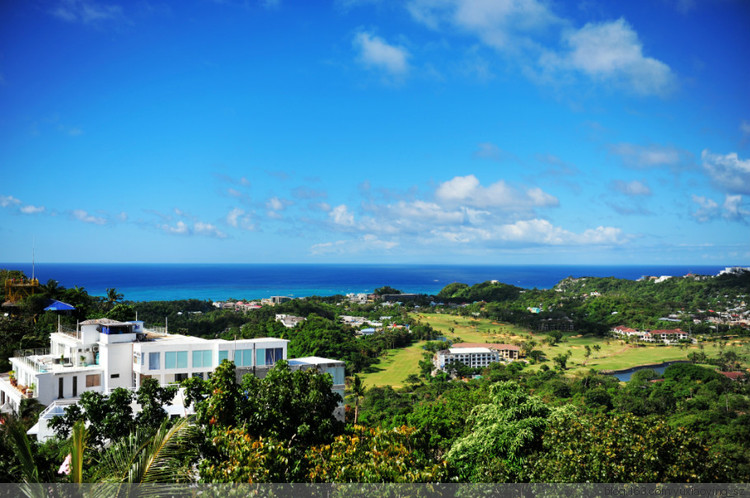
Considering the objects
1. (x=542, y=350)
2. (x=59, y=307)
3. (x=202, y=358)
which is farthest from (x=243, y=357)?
(x=542, y=350)

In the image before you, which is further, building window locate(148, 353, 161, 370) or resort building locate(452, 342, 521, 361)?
resort building locate(452, 342, 521, 361)

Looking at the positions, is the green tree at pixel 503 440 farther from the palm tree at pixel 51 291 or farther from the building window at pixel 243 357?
the palm tree at pixel 51 291

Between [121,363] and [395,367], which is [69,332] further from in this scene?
[395,367]

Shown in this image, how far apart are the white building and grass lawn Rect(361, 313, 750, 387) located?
2.11 m

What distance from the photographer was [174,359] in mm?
15430

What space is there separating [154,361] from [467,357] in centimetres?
3558

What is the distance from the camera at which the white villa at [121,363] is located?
15.0m

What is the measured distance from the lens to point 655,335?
6016 cm

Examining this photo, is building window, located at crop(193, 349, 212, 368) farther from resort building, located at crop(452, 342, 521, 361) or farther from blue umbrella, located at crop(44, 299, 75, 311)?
resort building, located at crop(452, 342, 521, 361)

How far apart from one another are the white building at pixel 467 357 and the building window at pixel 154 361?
31275 mm

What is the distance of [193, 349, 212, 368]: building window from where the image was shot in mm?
15727

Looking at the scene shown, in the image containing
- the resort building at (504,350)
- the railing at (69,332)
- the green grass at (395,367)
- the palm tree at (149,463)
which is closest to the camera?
the palm tree at (149,463)

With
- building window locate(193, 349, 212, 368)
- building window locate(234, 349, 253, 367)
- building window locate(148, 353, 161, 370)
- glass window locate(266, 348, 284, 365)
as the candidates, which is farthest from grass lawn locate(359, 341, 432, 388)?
building window locate(148, 353, 161, 370)

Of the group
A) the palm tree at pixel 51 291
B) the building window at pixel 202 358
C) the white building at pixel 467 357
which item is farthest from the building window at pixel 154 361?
the white building at pixel 467 357
